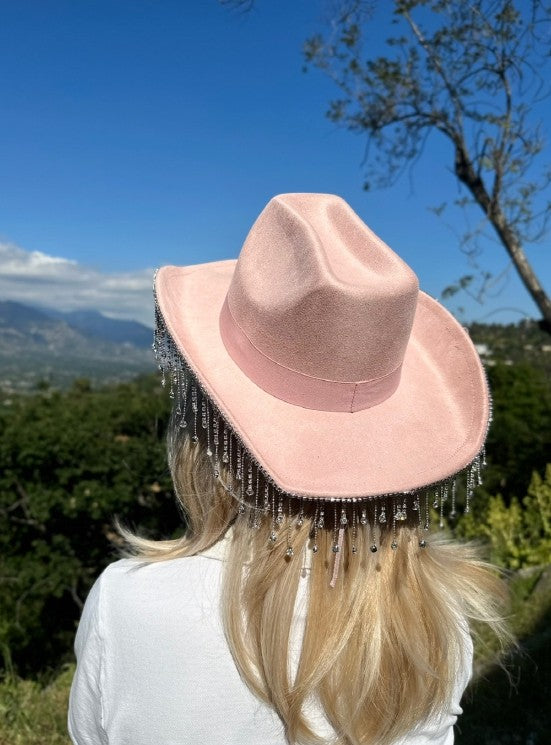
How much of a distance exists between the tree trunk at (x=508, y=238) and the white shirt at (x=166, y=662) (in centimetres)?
426

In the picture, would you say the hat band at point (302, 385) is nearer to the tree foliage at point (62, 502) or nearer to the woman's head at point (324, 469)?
the woman's head at point (324, 469)

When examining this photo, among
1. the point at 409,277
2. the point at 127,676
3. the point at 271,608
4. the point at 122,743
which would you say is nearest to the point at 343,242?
the point at 409,277

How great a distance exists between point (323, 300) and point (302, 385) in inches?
7.3

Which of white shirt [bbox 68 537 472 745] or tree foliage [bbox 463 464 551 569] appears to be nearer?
white shirt [bbox 68 537 472 745]

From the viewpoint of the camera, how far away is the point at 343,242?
4.63 ft

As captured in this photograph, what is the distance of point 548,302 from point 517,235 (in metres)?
0.59

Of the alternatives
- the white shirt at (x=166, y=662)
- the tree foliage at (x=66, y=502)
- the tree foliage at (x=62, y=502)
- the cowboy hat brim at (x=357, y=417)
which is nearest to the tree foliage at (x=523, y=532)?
the tree foliage at (x=66, y=502)

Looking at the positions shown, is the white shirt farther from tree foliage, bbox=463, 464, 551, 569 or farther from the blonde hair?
tree foliage, bbox=463, 464, 551, 569

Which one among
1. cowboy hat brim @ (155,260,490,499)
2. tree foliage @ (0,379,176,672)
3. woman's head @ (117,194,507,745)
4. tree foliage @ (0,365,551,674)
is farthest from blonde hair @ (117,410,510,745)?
tree foliage @ (0,379,176,672)

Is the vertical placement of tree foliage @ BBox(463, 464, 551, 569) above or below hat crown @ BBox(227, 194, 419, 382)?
below

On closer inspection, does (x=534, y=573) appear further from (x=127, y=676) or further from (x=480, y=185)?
(x=127, y=676)

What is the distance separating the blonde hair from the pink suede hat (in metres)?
0.11

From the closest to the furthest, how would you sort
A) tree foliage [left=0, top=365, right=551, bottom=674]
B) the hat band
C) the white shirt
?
the white shirt < the hat band < tree foliage [left=0, top=365, right=551, bottom=674]

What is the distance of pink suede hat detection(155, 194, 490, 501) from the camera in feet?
4.02
